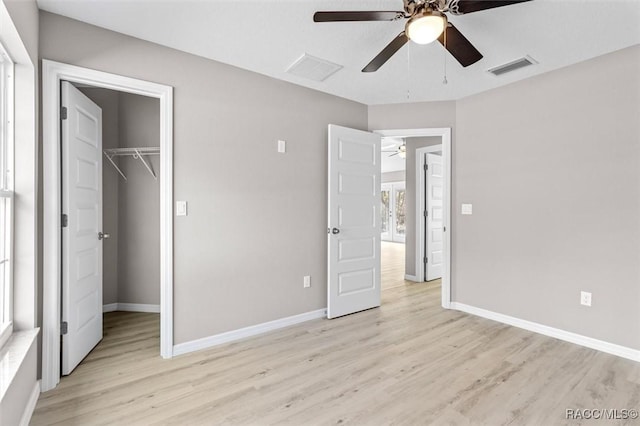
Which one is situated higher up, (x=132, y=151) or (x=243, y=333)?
(x=132, y=151)

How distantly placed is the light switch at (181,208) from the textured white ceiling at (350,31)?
4.23ft

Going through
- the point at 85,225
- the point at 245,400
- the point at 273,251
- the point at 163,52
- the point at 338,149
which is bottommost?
the point at 245,400

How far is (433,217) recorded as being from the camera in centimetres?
529

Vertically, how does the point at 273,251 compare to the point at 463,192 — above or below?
below

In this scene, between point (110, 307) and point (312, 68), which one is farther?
point (110, 307)

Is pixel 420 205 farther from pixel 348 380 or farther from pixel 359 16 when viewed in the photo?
pixel 359 16

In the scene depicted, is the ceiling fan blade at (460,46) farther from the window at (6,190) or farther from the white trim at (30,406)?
the white trim at (30,406)

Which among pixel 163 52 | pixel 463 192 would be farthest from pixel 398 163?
pixel 163 52

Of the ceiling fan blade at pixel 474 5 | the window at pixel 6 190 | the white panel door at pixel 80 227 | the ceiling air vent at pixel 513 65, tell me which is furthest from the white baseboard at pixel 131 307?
the ceiling air vent at pixel 513 65

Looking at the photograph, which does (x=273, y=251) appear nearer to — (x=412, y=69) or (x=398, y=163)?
(x=412, y=69)

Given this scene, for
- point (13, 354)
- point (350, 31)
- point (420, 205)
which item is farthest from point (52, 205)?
point (420, 205)

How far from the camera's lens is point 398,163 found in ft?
32.7

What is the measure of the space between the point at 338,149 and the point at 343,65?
0.88 m

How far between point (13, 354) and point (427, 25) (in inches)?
110
